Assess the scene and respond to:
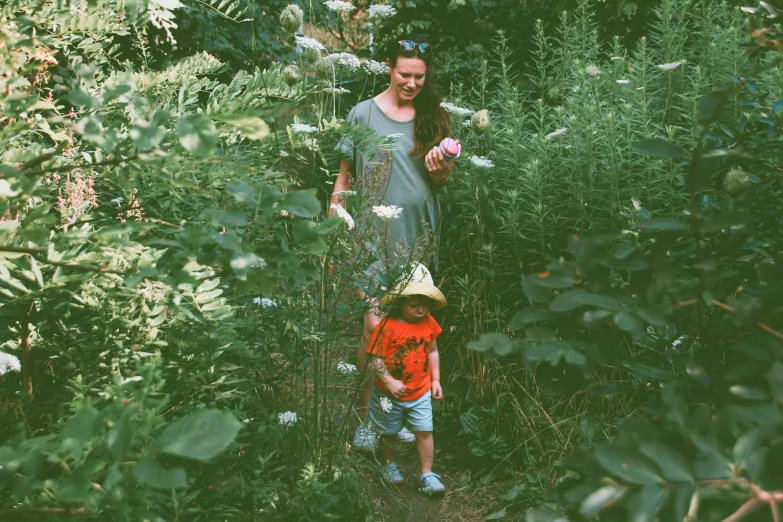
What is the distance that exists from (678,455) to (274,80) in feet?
6.55

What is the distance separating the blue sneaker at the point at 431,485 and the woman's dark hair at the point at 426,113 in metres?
1.73

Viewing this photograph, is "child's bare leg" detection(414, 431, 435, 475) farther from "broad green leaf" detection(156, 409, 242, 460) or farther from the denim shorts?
"broad green leaf" detection(156, 409, 242, 460)

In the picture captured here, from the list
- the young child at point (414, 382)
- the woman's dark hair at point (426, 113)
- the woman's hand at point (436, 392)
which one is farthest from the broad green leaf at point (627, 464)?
the woman's dark hair at point (426, 113)

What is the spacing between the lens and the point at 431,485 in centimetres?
339

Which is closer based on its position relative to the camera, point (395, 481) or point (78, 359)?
point (78, 359)

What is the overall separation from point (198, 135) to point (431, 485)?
274cm

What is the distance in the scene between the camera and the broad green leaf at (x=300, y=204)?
43.4 inches

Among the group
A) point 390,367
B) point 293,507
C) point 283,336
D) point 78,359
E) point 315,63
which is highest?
point 315,63

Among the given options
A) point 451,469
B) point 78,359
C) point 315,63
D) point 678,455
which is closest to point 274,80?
point 315,63

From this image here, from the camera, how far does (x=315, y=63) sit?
2.77 metres

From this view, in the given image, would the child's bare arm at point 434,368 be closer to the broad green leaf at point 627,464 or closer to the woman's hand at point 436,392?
the woman's hand at point 436,392

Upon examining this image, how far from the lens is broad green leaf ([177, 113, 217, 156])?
3.29ft

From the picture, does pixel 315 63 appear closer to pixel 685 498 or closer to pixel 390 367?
pixel 390 367

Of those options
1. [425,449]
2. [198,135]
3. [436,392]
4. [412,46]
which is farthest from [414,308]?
[198,135]
